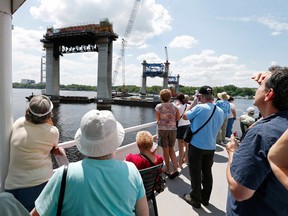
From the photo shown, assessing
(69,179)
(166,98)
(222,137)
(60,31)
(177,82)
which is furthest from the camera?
(177,82)

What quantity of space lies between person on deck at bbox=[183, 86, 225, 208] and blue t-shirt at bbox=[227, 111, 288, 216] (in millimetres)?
2029

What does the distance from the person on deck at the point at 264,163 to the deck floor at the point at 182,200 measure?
1990 mm

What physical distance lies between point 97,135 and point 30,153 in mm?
1152

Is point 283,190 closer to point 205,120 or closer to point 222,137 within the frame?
point 205,120

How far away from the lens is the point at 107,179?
4.49ft

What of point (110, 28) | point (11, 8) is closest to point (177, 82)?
point (110, 28)

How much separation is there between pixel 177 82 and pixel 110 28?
45.4 meters

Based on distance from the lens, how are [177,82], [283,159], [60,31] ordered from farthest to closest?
[177,82] → [60,31] → [283,159]

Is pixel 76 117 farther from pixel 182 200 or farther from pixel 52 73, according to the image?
pixel 182 200

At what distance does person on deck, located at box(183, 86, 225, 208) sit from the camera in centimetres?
355

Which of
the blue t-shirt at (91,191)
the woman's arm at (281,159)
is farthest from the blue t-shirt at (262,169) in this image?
the blue t-shirt at (91,191)

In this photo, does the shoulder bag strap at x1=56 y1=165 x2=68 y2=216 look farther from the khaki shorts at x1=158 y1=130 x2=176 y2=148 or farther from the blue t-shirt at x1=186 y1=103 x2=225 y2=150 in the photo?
the khaki shorts at x1=158 y1=130 x2=176 y2=148

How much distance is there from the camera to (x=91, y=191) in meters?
1.33

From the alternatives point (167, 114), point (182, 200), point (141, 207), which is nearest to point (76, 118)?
point (167, 114)
